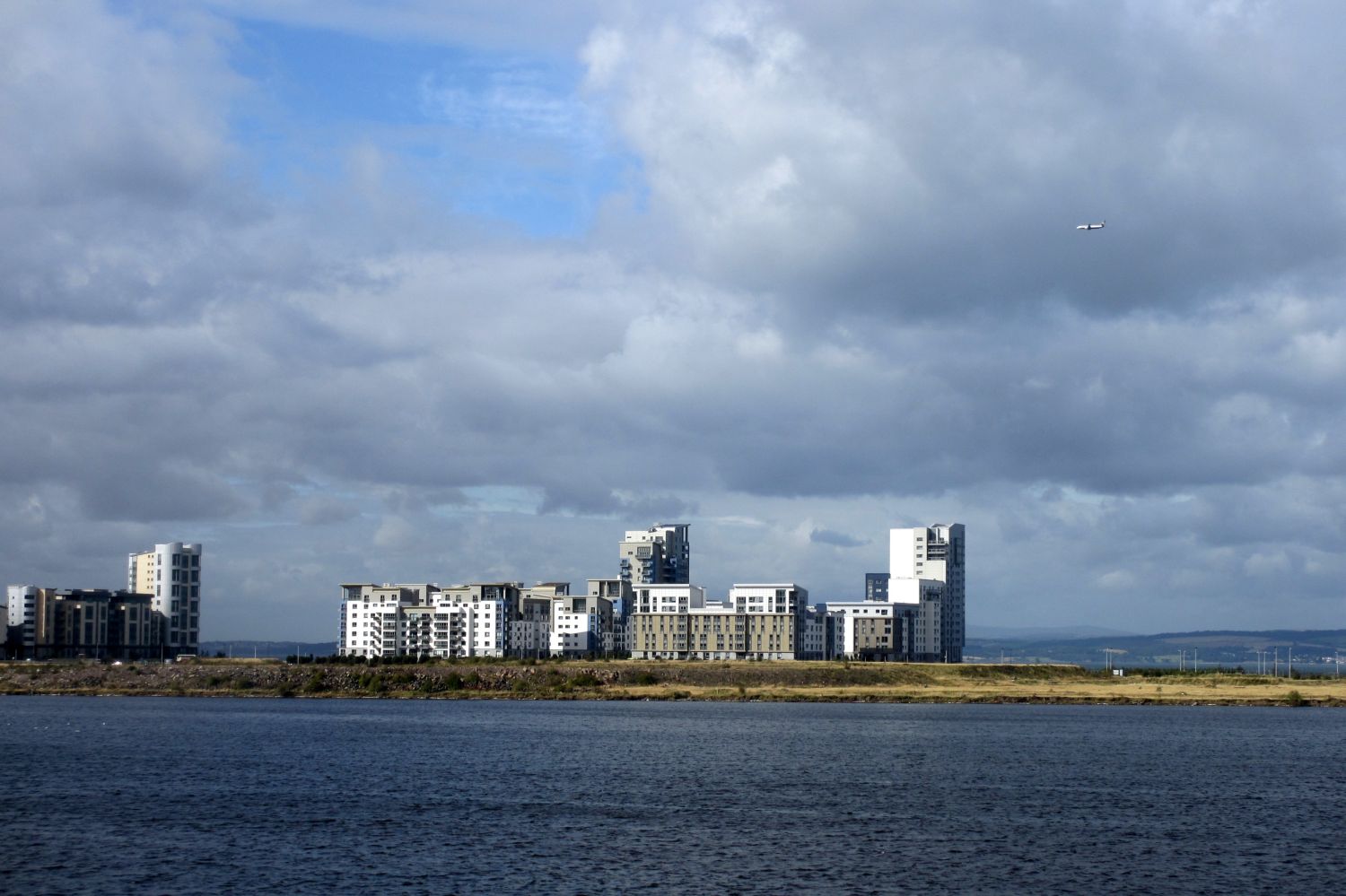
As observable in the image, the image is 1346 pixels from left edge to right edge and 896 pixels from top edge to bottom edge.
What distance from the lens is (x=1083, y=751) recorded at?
→ 117500mm

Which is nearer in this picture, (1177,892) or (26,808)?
(1177,892)

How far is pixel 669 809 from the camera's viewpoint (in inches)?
3071

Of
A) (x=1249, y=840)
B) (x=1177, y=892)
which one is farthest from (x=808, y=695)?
(x=1177, y=892)

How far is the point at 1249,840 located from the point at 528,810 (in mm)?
37478

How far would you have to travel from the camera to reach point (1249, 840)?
68.2m

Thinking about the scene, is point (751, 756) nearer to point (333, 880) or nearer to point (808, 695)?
point (333, 880)

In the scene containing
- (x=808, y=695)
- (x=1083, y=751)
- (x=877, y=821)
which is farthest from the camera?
(x=808, y=695)

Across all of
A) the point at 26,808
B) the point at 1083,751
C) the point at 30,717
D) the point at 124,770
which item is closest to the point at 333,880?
the point at 26,808

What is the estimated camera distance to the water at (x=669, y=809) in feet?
188

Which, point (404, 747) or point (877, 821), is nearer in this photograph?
point (877, 821)

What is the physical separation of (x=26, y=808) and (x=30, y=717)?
305 ft

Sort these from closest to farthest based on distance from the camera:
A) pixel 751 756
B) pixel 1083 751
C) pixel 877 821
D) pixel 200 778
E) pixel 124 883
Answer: pixel 124 883, pixel 877 821, pixel 200 778, pixel 751 756, pixel 1083 751

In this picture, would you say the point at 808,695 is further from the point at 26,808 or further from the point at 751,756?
the point at 26,808

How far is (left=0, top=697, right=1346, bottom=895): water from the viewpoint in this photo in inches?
2258
